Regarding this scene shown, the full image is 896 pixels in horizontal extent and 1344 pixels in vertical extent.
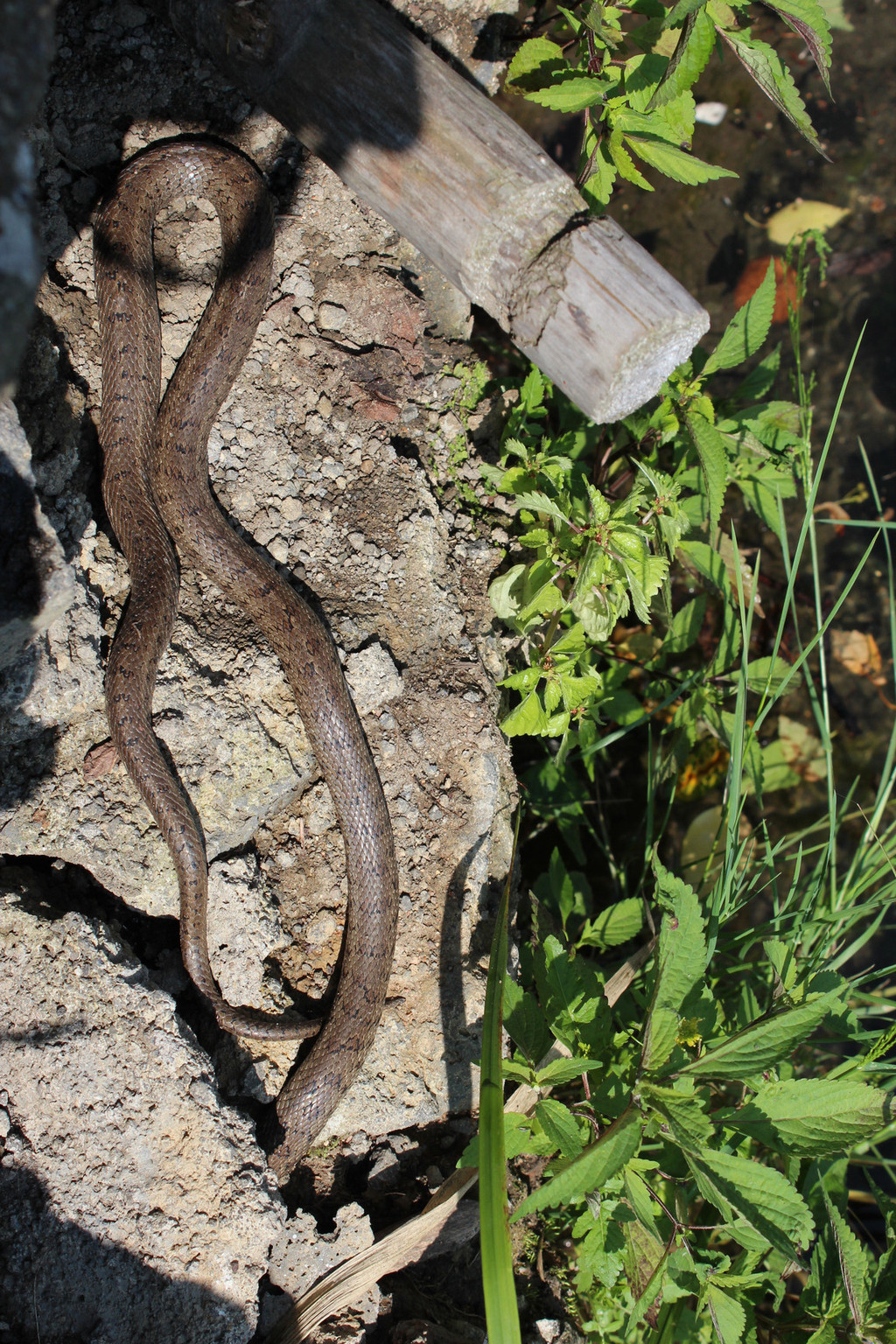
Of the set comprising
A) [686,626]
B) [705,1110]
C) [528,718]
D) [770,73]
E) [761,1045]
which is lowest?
[705,1110]

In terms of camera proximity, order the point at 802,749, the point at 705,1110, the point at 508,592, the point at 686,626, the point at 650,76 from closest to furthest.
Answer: the point at 650,76, the point at 705,1110, the point at 508,592, the point at 686,626, the point at 802,749

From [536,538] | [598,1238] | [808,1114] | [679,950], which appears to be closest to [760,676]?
[536,538]

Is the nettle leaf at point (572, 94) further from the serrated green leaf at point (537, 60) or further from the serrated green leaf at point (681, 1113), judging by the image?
the serrated green leaf at point (681, 1113)

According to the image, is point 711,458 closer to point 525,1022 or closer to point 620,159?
point 620,159

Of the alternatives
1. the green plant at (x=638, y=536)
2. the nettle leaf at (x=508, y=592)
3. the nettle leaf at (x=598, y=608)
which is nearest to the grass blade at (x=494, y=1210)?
the green plant at (x=638, y=536)

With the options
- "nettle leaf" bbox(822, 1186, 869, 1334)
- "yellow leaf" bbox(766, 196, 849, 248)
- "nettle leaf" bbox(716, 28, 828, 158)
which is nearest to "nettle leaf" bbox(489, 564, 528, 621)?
"nettle leaf" bbox(716, 28, 828, 158)

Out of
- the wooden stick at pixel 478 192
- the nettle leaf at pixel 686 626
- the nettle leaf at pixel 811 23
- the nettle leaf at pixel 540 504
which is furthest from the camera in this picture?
the nettle leaf at pixel 686 626

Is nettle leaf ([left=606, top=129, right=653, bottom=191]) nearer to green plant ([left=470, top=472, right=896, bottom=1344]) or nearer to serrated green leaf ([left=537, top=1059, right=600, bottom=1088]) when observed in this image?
green plant ([left=470, top=472, right=896, bottom=1344])
